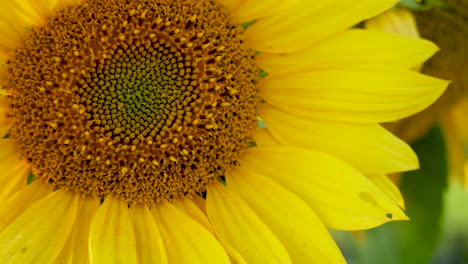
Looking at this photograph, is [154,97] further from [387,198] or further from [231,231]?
[387,198]

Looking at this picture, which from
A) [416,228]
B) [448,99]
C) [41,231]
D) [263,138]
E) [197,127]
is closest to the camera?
[41,231]

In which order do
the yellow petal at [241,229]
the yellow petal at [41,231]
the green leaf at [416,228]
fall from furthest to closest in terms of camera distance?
the green leaf at [416,228] < the yellow petal at [241,229] < the yellow petal at [41,231]

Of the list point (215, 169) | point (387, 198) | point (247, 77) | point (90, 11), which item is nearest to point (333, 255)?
point (387, 198)

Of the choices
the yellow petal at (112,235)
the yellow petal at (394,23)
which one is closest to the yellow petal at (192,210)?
the yellow petal at (112,235)

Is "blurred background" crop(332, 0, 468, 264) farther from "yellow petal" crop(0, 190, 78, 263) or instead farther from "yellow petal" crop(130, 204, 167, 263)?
"yellow petal" crop(0, 190, 78, 263)

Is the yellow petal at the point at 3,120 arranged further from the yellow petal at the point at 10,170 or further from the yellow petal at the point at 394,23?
the yellow petal at the point at 394,23

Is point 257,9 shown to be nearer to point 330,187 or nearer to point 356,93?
point 356,93

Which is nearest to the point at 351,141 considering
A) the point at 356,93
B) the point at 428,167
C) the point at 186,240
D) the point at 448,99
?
the point at 356,93
